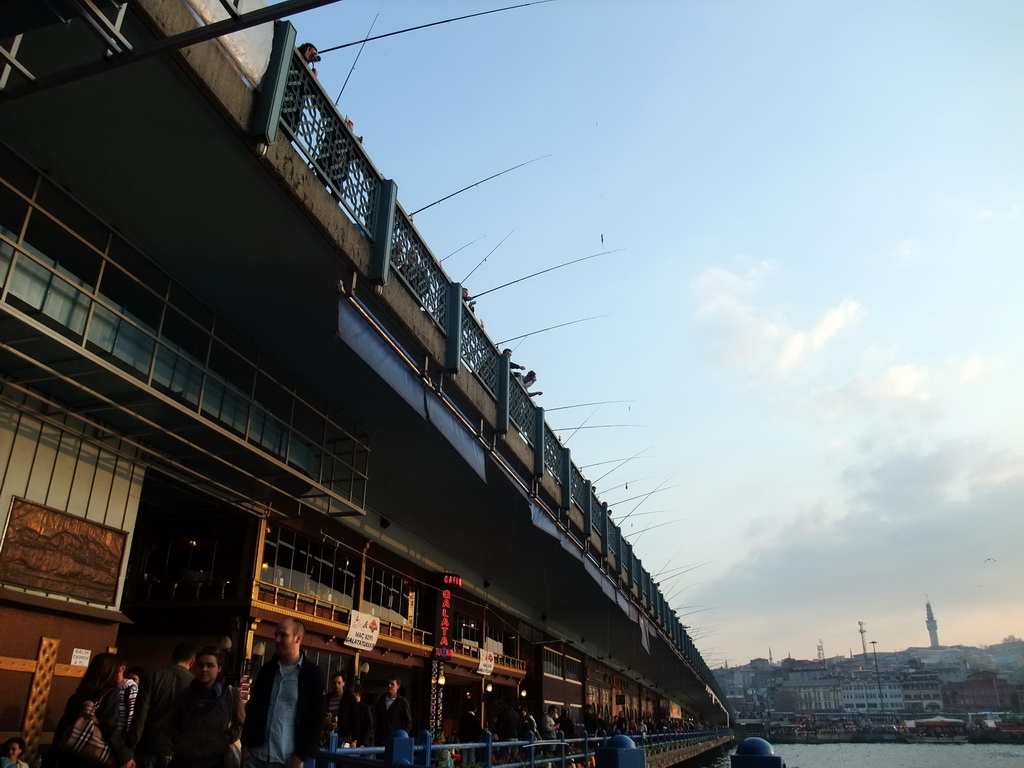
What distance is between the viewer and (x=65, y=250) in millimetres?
10359

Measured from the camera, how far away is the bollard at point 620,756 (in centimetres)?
631

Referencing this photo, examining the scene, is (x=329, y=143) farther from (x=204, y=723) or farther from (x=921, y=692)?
(x=921, y=692)

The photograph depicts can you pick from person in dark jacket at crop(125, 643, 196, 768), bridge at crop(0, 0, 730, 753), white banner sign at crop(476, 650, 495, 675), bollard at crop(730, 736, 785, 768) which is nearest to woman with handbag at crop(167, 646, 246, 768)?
person in dark jacket at crop(125, 643, 196, 768)

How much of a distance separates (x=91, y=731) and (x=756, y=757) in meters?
4.78

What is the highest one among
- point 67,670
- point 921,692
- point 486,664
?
point 486,664

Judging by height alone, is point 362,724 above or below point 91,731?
below

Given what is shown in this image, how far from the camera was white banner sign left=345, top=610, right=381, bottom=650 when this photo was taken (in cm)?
1777

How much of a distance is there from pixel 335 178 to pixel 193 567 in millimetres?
10093

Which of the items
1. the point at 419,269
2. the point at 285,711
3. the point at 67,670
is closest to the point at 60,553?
the point at 67,670

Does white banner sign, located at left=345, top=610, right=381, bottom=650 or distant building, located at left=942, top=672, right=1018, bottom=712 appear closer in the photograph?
white banner sign, located at left=345, top=610, right=381, bottom=650

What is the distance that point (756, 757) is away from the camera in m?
4.89

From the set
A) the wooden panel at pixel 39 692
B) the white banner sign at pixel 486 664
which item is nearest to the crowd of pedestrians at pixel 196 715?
the wooden panel at pixel 39 692

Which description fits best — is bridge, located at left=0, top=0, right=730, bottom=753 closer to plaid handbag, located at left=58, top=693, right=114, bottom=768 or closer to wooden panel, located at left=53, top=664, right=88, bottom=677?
wooden panel, located at left=53, top=664, right=88, bottom=677

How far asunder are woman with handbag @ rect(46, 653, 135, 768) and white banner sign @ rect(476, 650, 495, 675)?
2196cm
